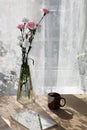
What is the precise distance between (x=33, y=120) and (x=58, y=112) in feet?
0.57

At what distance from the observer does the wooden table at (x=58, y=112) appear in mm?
1383

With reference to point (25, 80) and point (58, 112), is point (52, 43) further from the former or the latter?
point (58, 112)

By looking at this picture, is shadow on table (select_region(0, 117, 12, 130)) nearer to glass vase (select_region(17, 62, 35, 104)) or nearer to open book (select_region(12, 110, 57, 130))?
open book (select_region(12, 110, 57, 130))

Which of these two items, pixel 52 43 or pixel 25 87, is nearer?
pixel 25 87

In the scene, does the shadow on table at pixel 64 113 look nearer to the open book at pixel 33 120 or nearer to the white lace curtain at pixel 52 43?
the open book at pixel 33 120

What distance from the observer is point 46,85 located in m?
2.03

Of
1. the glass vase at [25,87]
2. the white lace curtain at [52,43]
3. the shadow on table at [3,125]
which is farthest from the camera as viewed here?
the white lace curtain at [52,43]

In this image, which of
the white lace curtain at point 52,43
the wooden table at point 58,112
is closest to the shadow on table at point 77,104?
the wooden table at point 58,112

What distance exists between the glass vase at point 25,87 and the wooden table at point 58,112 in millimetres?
38

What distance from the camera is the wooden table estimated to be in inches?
54.4

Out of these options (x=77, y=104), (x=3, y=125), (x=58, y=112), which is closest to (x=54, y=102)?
(x=58, y=112)

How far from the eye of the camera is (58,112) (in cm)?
154

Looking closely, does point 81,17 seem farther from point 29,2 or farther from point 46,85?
point 46,85

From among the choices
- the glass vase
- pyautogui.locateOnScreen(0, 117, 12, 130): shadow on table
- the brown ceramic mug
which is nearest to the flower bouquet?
the glass vase
